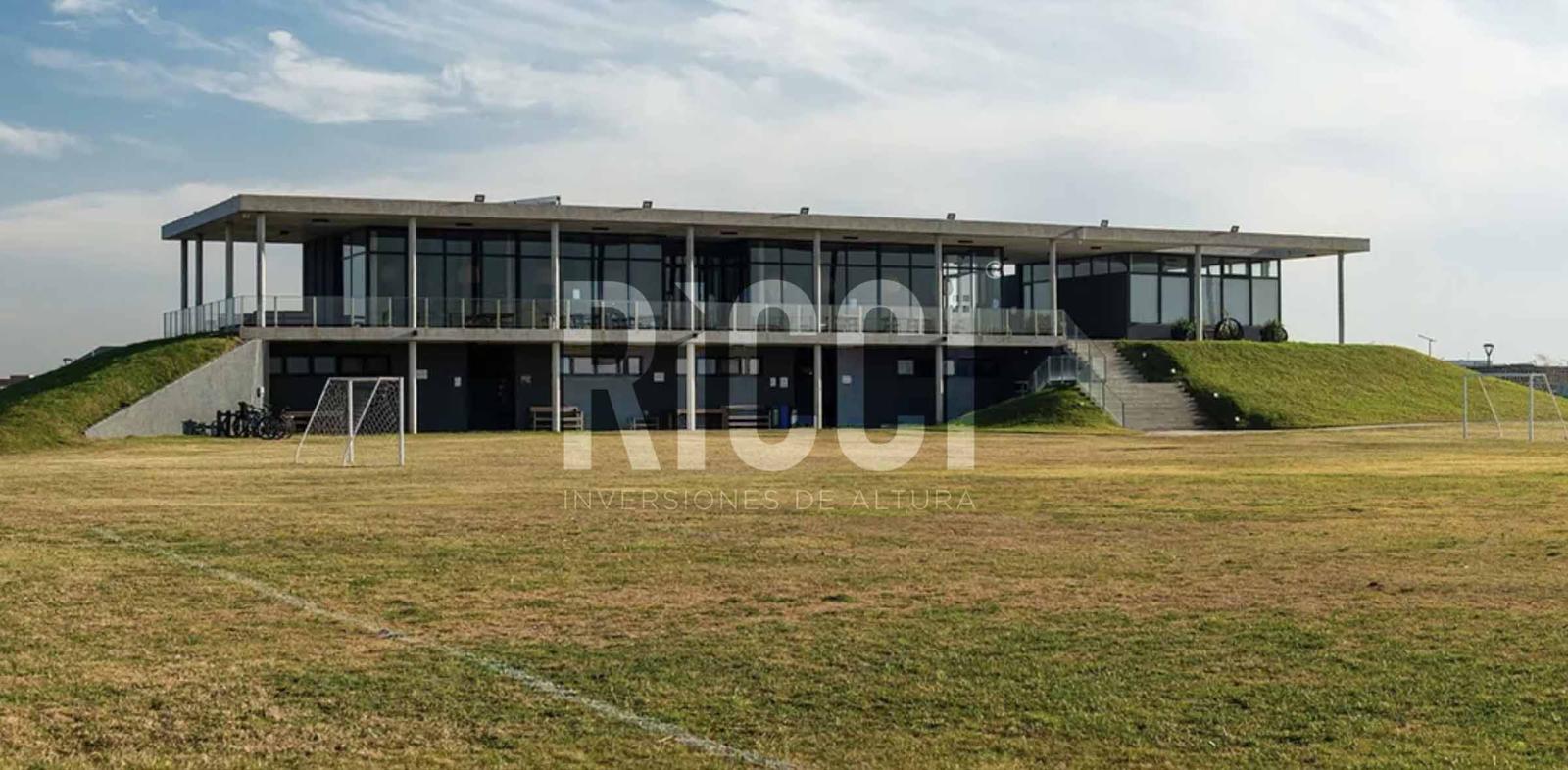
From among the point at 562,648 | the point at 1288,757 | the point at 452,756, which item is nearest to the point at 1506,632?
the point at 1288,757

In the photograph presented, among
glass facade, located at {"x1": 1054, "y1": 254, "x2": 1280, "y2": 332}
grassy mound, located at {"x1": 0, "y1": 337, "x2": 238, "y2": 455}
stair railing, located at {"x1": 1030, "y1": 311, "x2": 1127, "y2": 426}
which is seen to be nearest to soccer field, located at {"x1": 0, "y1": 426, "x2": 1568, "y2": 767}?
grassy mound, located at {"x1": 0, "y1": 337, "x2": 238, "y2": 455}

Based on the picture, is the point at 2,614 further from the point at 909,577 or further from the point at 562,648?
the point at 909,577

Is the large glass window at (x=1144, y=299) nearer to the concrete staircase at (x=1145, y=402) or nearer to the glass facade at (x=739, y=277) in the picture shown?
the glass facade at (x=739, y=277)

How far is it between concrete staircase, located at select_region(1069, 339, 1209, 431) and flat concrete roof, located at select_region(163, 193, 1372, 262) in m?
4.59

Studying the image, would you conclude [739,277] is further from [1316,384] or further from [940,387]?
[1316,384]

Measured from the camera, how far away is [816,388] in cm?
4953

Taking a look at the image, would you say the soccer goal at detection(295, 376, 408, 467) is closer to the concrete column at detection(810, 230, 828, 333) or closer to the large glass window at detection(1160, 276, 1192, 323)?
the concrete column at detection(810, 230, 828, 333)

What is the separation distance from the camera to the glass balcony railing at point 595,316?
145ft

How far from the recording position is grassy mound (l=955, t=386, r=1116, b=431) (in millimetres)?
46062

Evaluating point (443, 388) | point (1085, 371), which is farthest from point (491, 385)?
point (1085, 371)

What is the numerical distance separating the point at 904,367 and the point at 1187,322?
11.8 m

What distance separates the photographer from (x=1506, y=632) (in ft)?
34.4

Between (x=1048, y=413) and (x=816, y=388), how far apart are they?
6964 mm

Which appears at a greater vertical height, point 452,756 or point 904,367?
point 904,367
